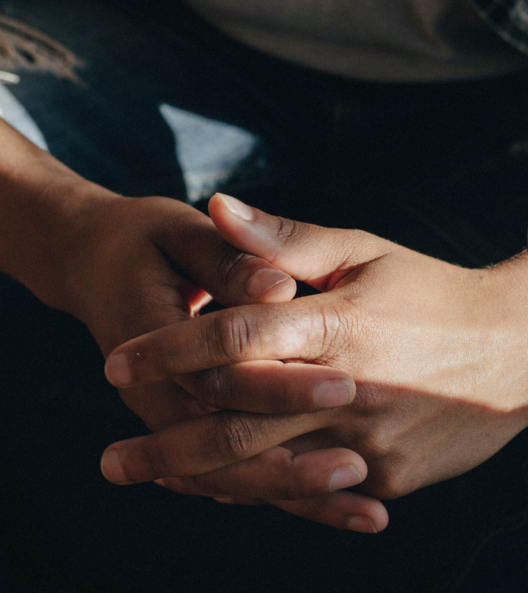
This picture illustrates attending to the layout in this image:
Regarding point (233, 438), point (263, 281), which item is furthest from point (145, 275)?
point (233, 438)

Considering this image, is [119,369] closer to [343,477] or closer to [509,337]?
[343,477]

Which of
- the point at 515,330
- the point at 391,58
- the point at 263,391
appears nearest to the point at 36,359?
the point at 263,391

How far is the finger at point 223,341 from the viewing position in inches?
31.3

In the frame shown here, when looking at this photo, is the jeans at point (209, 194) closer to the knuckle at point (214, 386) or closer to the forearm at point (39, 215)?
the forearm at point (39, 215)

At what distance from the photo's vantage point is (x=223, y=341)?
31.2 inches

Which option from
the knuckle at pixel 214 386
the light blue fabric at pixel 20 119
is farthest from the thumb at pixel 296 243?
the light blue fabric at pixel 20 119

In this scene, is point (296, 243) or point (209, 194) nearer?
point (296, 243)

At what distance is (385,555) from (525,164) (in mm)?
1232

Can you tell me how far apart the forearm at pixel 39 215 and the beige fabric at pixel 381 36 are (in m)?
0.75

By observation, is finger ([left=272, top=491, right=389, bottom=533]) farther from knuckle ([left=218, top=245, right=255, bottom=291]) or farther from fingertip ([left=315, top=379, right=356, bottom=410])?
knuckle ([left=218, top=245, right=255, bottom=291])

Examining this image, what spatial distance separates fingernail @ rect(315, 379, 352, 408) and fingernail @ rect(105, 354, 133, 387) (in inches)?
12.9

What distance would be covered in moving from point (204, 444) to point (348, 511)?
1.02ft

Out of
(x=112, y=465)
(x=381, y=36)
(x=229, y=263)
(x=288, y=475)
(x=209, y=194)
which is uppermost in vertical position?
(x=381, y=36)

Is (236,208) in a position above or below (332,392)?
above
